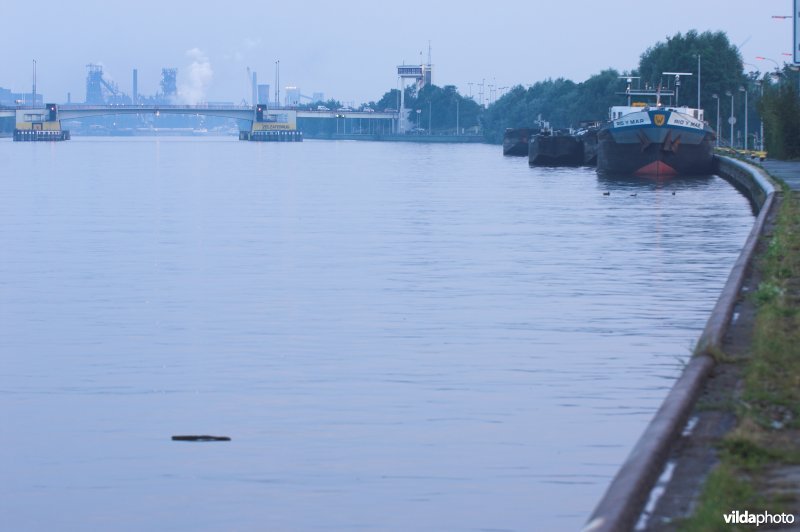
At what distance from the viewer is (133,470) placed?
436 inches

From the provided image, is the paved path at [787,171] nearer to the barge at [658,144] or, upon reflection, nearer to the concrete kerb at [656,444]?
the barge at [658,144]

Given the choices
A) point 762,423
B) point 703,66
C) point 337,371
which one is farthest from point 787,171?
point 703,66

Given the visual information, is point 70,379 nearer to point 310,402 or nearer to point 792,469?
point 310,402

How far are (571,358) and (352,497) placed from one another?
5949mm

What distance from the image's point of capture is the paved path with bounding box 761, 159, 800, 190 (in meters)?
42.2

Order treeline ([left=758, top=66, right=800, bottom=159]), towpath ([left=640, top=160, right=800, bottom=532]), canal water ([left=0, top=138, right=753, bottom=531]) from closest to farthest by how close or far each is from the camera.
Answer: towpath ([left=640, top=160, right=800, bottom=532]) < canal water ([left=0, top=138, right=753, bottom=531]) < treeline ([left=758, top=66, right=800, bottom=159])

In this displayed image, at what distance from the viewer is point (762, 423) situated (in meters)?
9.50

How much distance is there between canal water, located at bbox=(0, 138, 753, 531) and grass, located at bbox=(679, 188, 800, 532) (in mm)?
1147

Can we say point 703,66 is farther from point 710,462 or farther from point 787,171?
point 710,462

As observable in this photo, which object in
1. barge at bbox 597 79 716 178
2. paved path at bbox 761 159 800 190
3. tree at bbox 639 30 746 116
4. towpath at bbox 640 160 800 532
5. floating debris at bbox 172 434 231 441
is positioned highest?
tree at bbox 639 30 746 116

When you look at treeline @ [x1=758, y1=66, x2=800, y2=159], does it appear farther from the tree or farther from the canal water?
the tree

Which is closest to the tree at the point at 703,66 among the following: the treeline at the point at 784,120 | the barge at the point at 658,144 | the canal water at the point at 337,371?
the barge at the point at 658,144

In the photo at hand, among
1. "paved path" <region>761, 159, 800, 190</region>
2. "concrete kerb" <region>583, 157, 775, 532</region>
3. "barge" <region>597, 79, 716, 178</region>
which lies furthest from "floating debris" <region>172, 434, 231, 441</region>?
"barge" <region>597, 79, 716, 178</region>

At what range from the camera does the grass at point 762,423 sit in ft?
25.4
